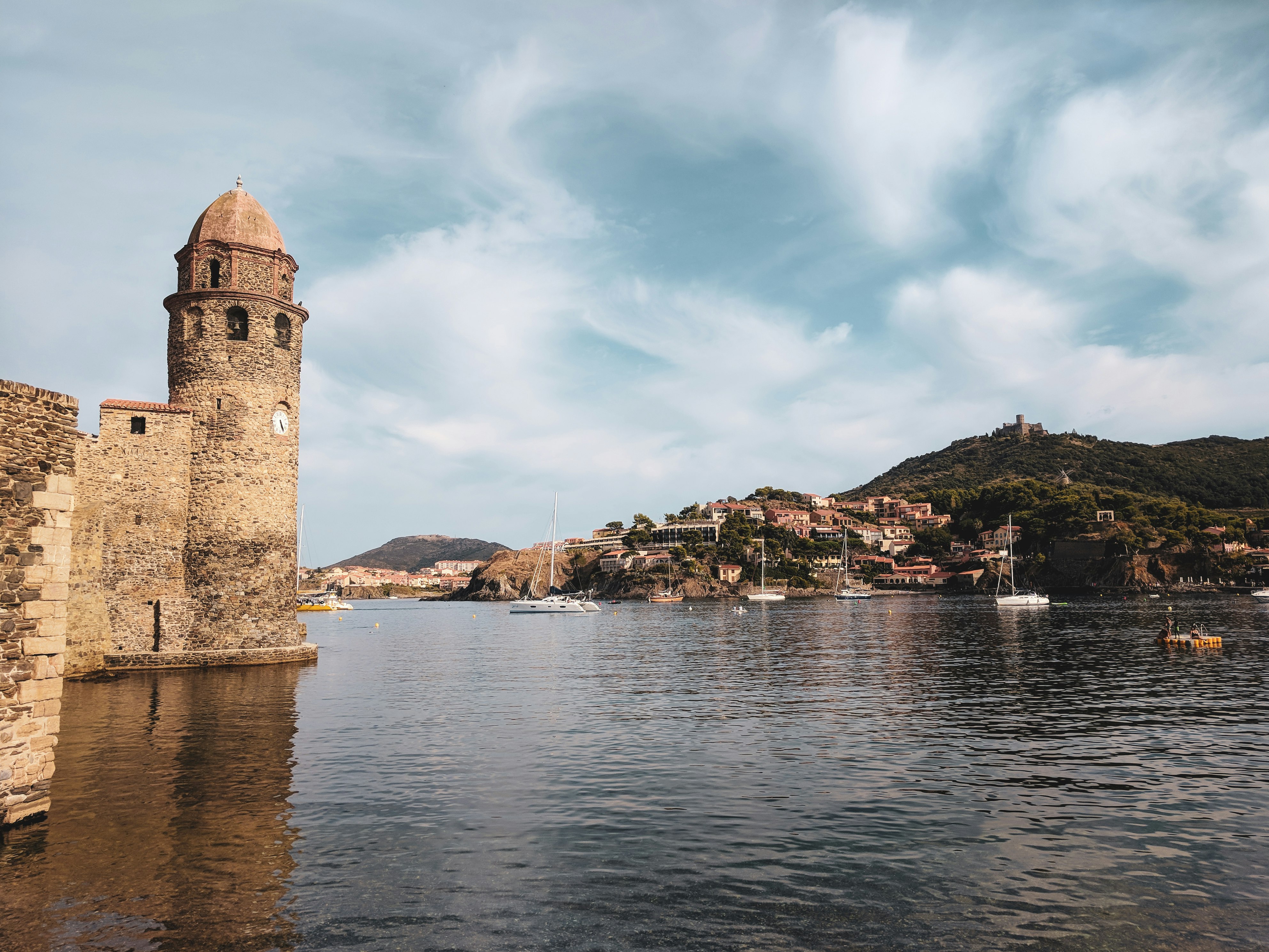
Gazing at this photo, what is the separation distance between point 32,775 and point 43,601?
8.01 ft

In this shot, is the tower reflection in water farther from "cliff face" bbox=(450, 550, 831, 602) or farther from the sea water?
"cliff face" bbox=(450, 550, 831, 602)

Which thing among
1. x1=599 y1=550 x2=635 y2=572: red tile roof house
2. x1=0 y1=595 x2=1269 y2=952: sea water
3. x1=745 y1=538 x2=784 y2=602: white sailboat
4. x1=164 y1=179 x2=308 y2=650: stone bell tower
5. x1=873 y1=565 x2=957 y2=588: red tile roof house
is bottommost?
x1=745 y1=538 x2=784 y2=602: white sailboat

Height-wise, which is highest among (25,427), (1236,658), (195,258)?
(195,258)

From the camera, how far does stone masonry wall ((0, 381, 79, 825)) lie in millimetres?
10508

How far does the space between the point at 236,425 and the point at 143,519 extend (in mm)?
4485

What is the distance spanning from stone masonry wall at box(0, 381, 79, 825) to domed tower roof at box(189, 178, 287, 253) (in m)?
20.9

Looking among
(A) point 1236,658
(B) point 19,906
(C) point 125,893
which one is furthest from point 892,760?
(A) point 1236,658

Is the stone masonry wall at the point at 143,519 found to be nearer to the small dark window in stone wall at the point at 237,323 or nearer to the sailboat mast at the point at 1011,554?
the small dark window in stone wall at the point at 237,323

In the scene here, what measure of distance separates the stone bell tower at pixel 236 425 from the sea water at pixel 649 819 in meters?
3.71

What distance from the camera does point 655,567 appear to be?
169 m

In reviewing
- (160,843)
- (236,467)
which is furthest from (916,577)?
(160,843)

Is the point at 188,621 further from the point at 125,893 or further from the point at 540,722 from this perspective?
the point at 125,893

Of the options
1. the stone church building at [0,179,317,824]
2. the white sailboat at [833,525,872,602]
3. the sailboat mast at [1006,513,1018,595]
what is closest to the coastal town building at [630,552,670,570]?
the white sailboat at [833,525,872,602]

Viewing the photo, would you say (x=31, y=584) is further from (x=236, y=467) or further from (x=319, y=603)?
(x=319, y=603)
